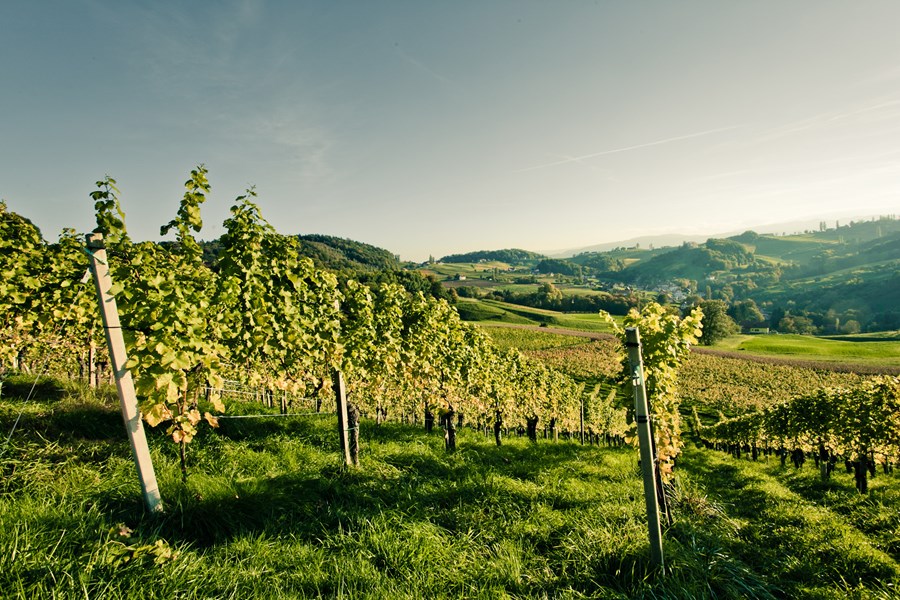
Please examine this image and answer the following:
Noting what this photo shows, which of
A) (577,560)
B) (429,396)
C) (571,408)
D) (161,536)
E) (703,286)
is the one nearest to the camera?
(161,536)

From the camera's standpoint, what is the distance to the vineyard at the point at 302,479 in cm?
364

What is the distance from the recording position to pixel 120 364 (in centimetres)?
368

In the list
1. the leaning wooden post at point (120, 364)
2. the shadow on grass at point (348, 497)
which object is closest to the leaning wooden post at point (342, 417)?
the shadow on grass at point (348, 497)

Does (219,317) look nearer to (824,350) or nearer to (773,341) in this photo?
(824,350)

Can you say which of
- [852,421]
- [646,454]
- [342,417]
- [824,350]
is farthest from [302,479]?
[824,350]

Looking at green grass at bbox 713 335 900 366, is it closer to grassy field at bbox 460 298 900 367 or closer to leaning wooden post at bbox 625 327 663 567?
grassy field at bbox 460 298 900 367

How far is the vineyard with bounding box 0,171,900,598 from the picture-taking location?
3645 mm

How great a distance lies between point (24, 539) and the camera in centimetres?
311

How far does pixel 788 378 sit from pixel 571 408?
138 feet

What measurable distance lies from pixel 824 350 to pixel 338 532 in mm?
89473

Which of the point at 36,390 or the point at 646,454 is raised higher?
the point at 36,390

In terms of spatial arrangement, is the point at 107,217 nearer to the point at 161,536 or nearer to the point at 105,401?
the point at 161,536

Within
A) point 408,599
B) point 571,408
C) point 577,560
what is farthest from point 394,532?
point 571,408

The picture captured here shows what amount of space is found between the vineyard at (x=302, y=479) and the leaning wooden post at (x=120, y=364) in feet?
0.39
